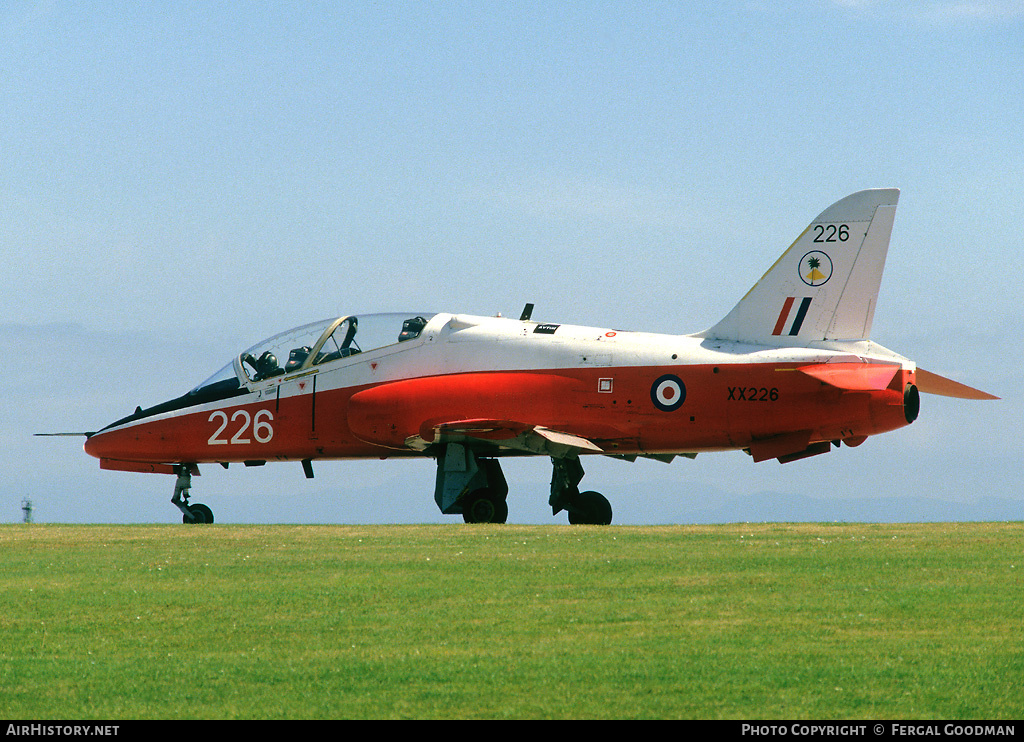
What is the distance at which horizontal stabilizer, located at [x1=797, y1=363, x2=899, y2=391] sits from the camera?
23.3 meters

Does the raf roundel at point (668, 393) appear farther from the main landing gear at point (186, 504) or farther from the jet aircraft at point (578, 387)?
the main landing gear at point (186, 504)

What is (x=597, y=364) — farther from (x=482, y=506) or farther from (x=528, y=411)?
(x=482, y=506)

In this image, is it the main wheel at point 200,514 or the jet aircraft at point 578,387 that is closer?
the jet aircraft at point 578,387

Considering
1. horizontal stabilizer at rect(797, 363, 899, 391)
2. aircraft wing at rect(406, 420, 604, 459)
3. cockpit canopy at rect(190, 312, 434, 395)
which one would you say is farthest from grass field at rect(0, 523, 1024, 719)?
cockpit canopy at rect(190, 312, 434, 395)

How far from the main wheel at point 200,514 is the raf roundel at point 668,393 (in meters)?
10.3

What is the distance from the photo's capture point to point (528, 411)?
84.3ft

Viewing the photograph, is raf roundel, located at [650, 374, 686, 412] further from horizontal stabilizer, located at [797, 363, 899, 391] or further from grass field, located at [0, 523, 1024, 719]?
grass field, located at [0, 523, 1024, 719]

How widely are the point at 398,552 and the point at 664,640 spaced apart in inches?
283

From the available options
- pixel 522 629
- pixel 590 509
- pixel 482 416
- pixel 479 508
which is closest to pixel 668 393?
pixel 590 509

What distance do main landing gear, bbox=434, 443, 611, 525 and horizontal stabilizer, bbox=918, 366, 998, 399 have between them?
23.9 feet

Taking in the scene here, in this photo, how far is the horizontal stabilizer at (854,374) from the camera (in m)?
23.3

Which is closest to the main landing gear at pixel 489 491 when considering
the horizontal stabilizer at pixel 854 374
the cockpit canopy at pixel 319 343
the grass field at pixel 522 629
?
the cockpit canopy at pixel 319 343

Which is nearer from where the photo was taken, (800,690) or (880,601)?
(800,690)
